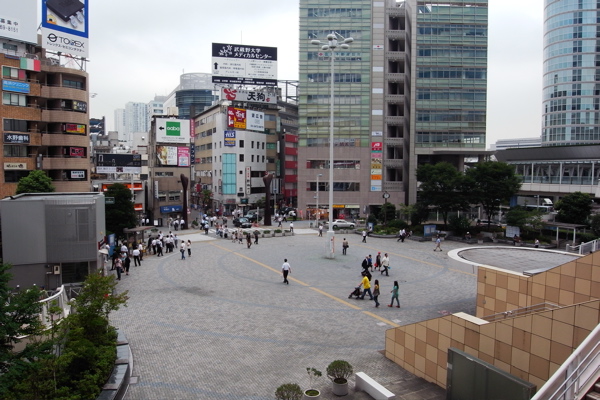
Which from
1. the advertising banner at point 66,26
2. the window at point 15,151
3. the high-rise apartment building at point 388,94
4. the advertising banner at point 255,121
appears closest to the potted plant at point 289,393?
the window at point 15,151

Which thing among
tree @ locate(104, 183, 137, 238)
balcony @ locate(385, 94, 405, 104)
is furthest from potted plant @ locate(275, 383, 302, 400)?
balcony @ locate(385, 94, 405, 104)

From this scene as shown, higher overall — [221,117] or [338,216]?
[221,117]

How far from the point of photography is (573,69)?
91.7 m

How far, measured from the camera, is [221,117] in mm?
74938

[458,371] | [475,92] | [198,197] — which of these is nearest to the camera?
[458,371]

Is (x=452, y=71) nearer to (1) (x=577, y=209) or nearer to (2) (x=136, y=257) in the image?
(1) (x=577, y=209)

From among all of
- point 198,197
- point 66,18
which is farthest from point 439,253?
point 198,197

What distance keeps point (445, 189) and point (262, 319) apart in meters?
31.7

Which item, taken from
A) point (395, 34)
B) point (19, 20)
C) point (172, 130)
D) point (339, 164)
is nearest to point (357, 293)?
point (19, 20)

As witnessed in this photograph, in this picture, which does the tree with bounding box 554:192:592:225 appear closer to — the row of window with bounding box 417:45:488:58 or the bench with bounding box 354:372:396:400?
the row of window with bounding box 417:45:488:58

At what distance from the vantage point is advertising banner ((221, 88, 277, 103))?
72.5 m

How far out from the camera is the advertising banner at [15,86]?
38.1 m

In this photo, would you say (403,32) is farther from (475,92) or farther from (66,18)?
(66,18)

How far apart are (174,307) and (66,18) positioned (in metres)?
35.2
